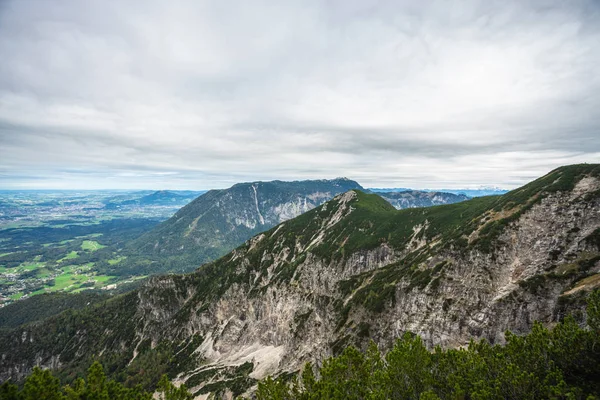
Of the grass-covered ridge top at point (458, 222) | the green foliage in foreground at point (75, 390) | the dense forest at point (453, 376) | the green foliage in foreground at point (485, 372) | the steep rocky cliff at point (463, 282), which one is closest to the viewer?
the green foliage in foreground at point (75, 390)

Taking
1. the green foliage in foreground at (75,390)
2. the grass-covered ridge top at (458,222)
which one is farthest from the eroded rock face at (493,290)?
the green foliage in foreground at (75,390)

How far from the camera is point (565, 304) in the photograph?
62.4 m

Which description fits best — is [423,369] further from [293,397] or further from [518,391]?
[293,397]

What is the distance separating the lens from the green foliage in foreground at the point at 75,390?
1121 inches

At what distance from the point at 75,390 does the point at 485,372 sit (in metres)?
51.0

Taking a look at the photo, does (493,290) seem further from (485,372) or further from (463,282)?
(485,372)

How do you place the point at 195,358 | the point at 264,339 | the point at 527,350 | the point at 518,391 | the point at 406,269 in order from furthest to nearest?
the point at 195,358, the point at 264,339, the point at 406,269, the point at 527,350, the point at 518,391

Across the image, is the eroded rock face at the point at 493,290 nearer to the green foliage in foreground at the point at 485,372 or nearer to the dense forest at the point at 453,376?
the green foliage in foreground at the point at 485,372

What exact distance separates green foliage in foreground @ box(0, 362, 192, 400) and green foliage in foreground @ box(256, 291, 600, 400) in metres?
15.5

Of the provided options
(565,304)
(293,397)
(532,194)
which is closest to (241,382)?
(293,397)

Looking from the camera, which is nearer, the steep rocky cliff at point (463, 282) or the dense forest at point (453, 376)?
the dense forest at point (453, 376)

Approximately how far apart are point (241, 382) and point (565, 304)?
12586 cm

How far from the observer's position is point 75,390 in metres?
32.8

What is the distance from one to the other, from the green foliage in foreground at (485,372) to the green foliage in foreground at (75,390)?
15.5 m
